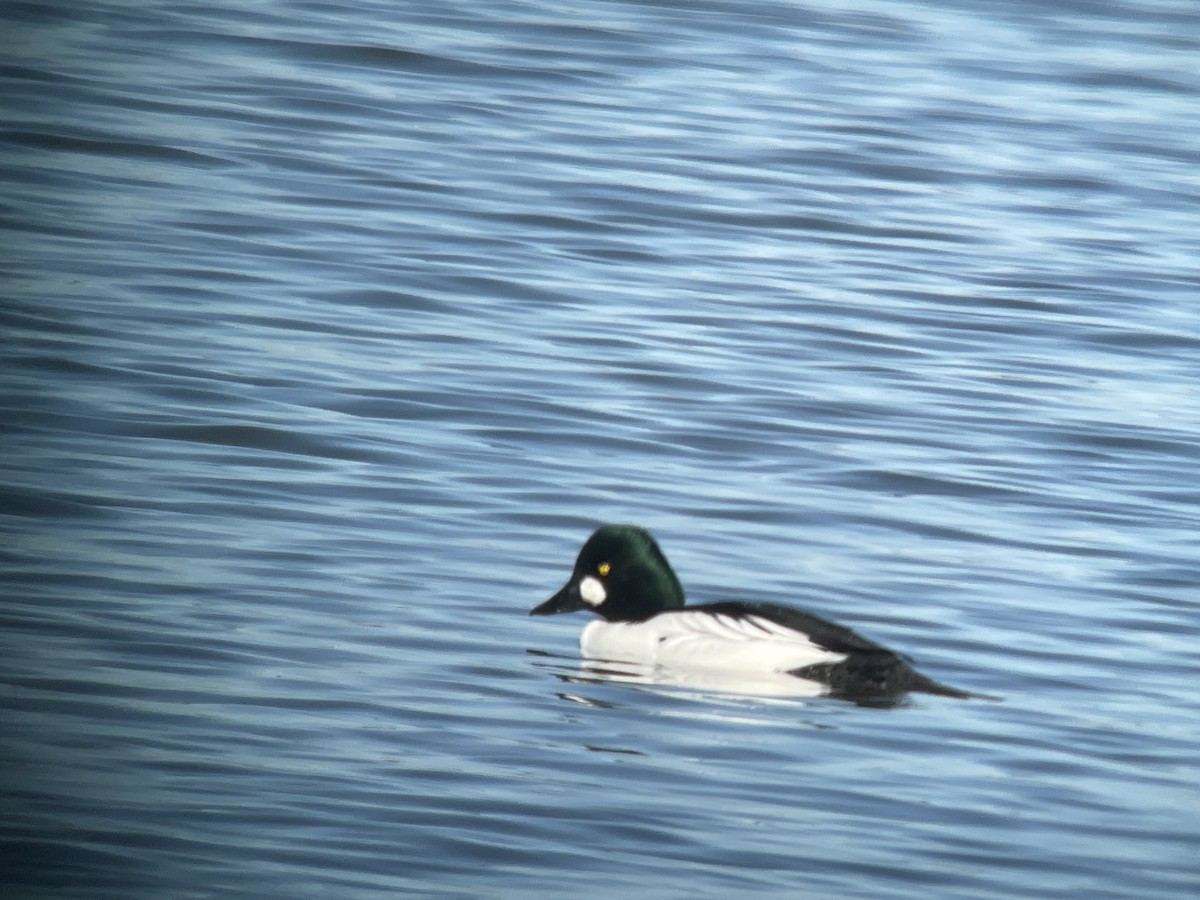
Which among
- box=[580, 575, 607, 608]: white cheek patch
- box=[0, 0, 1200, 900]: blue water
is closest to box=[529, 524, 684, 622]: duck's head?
box=[580, 575, 607, 608]: white cheek patch

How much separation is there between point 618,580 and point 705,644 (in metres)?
0.48

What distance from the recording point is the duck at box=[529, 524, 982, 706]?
726 centimetres

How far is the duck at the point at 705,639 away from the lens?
726cm

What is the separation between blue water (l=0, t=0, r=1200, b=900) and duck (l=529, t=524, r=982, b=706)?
148mm

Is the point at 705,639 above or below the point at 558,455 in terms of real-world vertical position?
below

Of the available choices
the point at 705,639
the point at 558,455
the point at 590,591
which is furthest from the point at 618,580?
the point at 558,455

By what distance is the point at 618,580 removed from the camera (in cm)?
786

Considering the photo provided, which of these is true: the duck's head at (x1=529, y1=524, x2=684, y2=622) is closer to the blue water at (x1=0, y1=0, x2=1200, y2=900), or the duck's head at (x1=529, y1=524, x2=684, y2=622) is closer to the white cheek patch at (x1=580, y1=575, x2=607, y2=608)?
the white cheek patch at (x1=580, y1=575, x2=607, y2=608)

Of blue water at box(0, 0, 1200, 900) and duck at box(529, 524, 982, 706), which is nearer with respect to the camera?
blue water at box(0, 0, 1200, 900)

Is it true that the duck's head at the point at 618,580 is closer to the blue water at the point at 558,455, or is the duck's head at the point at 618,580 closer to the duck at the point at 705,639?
the duck at the point at 705,639

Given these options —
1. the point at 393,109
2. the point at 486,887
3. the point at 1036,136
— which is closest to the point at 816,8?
the point at 1036,136

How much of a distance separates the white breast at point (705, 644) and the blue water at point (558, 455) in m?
0.16

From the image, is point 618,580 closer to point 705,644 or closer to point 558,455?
point 705,644

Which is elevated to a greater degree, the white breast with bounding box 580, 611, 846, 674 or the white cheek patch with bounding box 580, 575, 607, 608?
the white cheek patch with bounding box 580, 575, 607, 608
